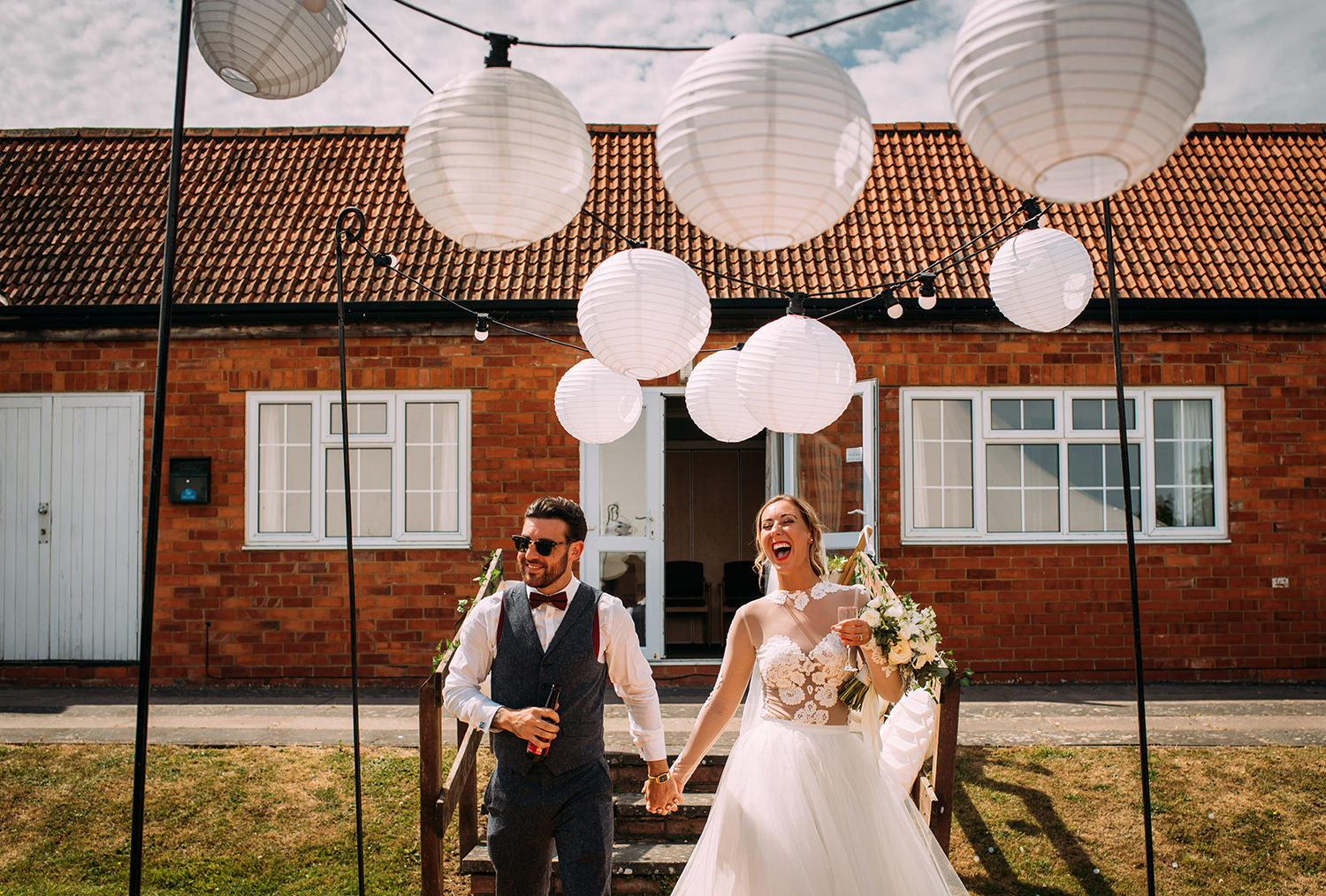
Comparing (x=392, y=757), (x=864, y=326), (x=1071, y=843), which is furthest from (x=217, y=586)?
(x=1071, y=843)

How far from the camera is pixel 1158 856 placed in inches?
194

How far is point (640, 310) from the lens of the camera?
362cm

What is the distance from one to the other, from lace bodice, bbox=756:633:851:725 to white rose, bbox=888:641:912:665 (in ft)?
0.64

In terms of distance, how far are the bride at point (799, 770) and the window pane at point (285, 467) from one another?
240 inches

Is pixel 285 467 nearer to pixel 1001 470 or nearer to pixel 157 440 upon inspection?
pixel 157 440

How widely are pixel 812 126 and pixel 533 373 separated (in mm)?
6254

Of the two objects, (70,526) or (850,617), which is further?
(70,526)

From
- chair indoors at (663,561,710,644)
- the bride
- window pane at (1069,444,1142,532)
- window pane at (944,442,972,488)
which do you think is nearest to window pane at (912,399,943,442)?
window pane at (944,442,972,488)

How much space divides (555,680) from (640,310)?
61.5 inches

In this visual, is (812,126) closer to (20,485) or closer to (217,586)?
(217,586)

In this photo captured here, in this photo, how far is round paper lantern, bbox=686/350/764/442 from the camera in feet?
17.0

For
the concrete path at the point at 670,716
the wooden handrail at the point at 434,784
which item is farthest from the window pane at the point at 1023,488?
the wooden handrail at the point at 434,784

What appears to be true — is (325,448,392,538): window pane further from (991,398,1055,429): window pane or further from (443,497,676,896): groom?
(991,398,1055,429): window pane

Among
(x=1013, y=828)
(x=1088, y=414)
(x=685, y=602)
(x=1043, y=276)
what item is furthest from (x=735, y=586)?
(x=1043, y=276)
